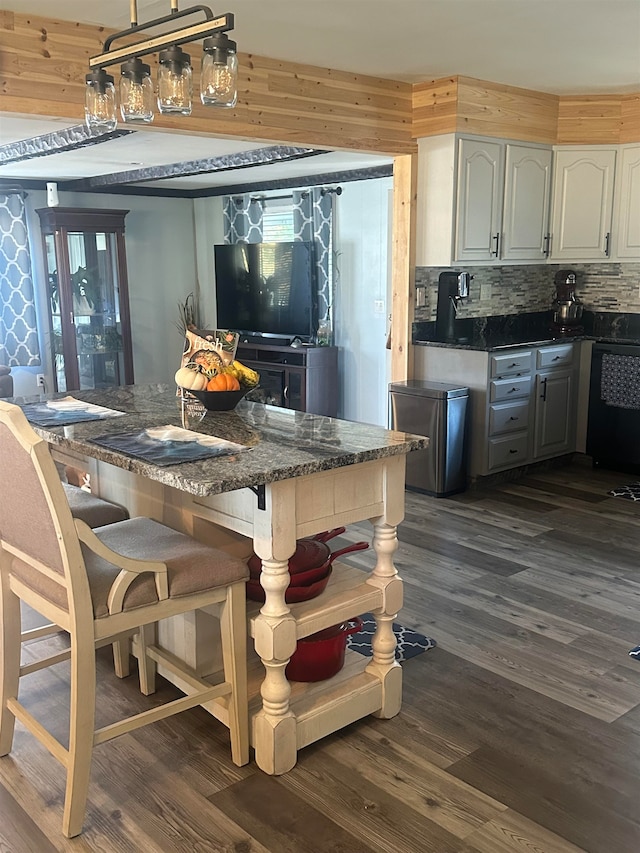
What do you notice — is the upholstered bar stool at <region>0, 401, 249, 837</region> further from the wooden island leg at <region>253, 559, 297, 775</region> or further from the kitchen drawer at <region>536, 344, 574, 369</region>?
the kitchen drawer at <region>536, 344, 574, 369</region>

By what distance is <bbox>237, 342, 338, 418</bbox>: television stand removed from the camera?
7230 mm

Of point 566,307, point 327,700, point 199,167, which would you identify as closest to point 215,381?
point 327,700

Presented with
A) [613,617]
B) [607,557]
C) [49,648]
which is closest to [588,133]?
[607,557]

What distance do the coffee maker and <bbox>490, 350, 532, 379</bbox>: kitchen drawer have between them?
25.7 inches

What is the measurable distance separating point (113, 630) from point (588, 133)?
192 inches

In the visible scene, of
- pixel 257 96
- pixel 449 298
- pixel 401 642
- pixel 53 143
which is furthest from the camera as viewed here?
pixel 449 298

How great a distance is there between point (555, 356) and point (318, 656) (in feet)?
11.8

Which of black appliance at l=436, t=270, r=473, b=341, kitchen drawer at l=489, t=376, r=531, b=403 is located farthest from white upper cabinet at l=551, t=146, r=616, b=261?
kitchen drawer at l=489, t=376, r=531, b=403

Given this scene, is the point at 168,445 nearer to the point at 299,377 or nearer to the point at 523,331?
the point at 523,331

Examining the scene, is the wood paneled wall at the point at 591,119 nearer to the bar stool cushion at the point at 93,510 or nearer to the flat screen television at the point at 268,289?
the flat screen television at the point at 268,289

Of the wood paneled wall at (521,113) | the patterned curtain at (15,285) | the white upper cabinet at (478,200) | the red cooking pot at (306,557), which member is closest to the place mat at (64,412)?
the red cooking pot at (306,557)

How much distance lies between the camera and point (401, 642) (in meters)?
3.16

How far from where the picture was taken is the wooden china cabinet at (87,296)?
25.5ft

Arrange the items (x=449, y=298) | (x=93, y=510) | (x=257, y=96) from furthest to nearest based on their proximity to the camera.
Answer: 1. (x=449, y=298)
2. (x=257, y=96)
3. (x=93, y=510)
